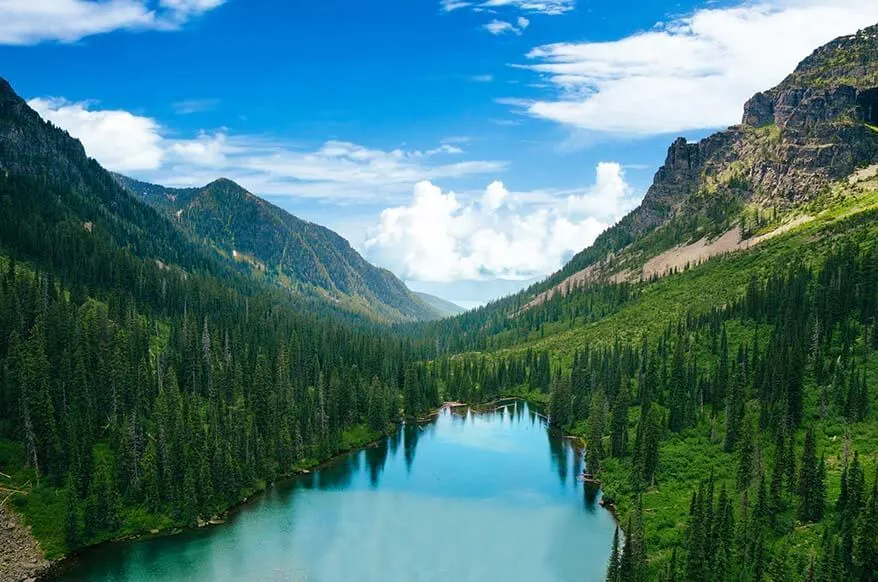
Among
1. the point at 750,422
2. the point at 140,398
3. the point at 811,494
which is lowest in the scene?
the point at 811,494

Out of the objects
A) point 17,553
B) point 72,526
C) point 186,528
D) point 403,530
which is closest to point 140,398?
point 186,528

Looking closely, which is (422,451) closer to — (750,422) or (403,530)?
(403,530)

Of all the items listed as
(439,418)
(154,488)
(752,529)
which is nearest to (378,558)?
(154,488)

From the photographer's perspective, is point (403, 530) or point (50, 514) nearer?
point (50, 514)

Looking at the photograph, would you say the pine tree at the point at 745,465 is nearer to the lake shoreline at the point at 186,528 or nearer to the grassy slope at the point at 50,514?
the lake shoreline at the point at 186,528

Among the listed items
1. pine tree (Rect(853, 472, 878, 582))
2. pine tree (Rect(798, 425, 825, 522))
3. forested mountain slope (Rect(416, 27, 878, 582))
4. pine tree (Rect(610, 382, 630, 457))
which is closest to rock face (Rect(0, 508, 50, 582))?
forested mountain slope (Rect(416, 27, 878, 582))

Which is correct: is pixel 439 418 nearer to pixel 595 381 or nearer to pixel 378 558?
pixel 595 381

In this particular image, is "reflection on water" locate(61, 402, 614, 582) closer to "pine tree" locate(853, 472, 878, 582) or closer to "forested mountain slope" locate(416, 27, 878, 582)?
"forested mountain slope" locate(416, 27, 878, 582)
